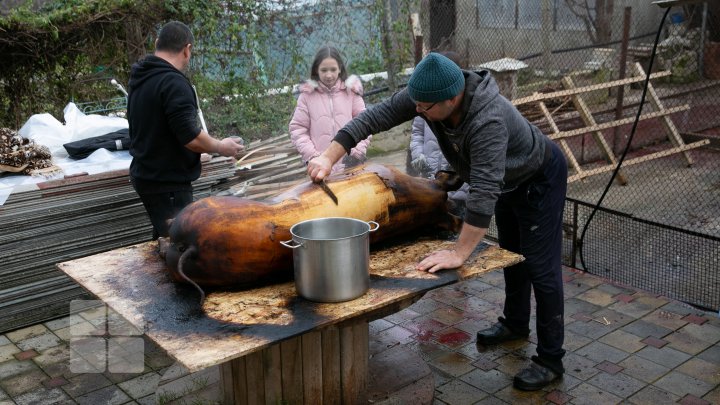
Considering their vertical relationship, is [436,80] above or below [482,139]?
above

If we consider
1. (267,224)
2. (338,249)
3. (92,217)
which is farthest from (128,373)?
(338,249)

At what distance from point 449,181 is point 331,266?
1150 mm

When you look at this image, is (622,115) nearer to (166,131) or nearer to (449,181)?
(449,181)

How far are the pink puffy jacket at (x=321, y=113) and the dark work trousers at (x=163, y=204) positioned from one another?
1.14 m

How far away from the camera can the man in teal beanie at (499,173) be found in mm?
3068

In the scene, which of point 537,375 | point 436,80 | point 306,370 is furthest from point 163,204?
point 537,375

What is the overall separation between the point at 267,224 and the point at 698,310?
3.22m

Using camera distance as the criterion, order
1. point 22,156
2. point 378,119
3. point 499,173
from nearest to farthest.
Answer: point 499,173 < point 378,119 < point 22,156

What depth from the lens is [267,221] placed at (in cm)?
295

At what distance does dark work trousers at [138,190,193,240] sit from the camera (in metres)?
4.22

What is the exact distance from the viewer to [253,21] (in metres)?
8.72

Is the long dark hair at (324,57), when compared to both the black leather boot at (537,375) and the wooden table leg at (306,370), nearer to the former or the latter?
the wooden table leg at (306,370)

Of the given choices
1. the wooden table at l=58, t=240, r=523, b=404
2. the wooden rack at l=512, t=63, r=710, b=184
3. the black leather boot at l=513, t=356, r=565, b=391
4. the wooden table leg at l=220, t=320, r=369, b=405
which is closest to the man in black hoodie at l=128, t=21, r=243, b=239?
the wooden table at l=58, t=240, r=523, b=404

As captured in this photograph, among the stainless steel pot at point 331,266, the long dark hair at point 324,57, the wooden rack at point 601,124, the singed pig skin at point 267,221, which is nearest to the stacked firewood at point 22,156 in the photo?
A: the long dark hair at point 324,57
